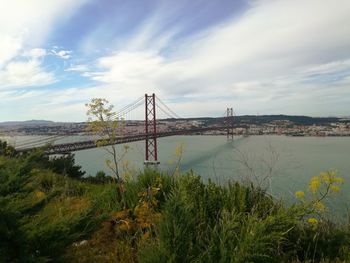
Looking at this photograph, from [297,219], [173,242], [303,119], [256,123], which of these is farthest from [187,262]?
[303,119]

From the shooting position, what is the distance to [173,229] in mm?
1939

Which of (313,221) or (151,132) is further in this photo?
(151,132)

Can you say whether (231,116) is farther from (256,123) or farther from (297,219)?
(297,219)

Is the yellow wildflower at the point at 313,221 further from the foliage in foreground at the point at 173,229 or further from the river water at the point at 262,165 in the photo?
the river water at the point at 262,165

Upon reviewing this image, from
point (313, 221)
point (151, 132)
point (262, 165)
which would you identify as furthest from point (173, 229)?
point (151, 132)

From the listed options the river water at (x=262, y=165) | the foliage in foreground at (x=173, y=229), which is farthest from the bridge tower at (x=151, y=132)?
the foliage in foreground at (x=173, y=229)

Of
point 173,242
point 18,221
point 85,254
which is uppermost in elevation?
point 18,221

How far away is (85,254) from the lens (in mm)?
2279

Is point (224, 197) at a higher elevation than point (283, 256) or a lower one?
higher

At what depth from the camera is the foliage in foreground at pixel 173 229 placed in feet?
5.64

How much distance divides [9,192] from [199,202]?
1217 millimetres

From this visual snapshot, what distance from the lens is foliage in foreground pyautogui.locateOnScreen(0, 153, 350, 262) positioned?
1.72m

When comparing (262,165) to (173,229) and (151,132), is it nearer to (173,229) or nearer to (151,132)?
(173,229)

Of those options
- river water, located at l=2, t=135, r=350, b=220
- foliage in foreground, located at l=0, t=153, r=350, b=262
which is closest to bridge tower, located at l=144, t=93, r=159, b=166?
river water, located at l=2, t=135, r=350, b=220
